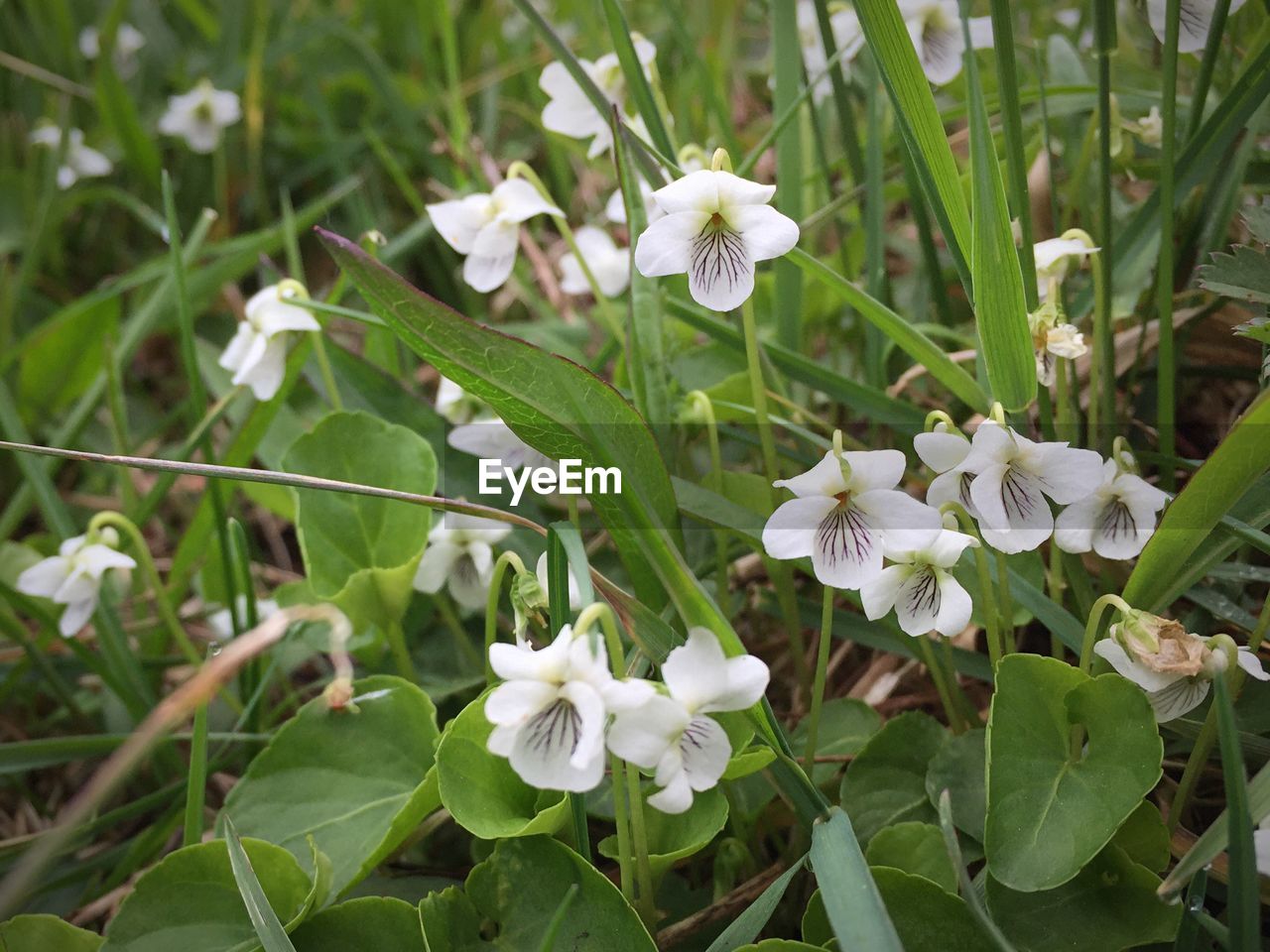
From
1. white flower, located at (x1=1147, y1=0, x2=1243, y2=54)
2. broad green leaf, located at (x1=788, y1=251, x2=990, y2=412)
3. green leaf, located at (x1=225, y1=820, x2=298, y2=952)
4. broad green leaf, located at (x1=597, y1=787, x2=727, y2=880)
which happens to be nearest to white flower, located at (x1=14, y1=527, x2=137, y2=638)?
green leaf, located at (x1=225, y1=820, x2=298, y2=952)

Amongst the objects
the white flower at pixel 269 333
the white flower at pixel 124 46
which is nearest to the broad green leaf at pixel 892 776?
the white flower at pixel 269 333

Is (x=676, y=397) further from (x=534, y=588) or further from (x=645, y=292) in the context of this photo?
(x=534, y=588)

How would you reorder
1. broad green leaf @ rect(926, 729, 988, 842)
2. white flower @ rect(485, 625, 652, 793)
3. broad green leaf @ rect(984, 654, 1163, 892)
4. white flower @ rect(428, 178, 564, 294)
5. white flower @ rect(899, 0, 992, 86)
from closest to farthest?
white flower @ rect(485, 625, 652, 793)
broad green leaf @ rect(984, 654, 1163, 892)
broad green leaf @ rect(926, 729, 988, 842)
white flower @ rect(428, 178, 564, 294)
white flower @ rect(899, 0, 992, 86)

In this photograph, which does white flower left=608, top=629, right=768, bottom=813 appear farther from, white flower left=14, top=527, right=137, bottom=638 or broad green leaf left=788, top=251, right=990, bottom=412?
white flower left=14, top=527, right=137, bottom=638

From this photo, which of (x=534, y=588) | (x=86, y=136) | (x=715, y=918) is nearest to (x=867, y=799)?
(x=715, y=918)

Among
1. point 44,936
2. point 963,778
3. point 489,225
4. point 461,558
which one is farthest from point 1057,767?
point 44,936

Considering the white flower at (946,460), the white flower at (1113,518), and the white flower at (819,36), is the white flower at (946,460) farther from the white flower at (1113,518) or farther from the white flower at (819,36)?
the white flower at (819,36)
